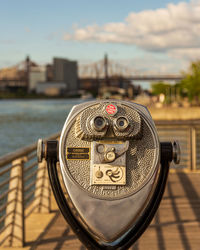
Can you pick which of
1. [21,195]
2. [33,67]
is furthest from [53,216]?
[33,67]

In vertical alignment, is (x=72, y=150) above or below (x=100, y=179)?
above

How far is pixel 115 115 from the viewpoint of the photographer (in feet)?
6.68

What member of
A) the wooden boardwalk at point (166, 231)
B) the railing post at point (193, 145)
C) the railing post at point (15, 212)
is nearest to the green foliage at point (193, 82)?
the railing post at point (193, 145)

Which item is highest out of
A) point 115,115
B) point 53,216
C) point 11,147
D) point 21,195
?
point 115,115

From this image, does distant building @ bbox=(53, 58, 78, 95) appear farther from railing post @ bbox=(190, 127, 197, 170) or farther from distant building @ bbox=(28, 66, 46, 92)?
railing post @ bbox=(190, 127, 197, 170)

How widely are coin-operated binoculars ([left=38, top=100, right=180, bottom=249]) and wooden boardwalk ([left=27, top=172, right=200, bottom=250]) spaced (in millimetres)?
1111

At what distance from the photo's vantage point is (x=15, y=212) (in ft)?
10.5

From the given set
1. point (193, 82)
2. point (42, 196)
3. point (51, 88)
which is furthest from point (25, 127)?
point (51, 88)

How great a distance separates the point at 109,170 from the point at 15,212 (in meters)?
1.46

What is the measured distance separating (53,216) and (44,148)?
2.00 meters

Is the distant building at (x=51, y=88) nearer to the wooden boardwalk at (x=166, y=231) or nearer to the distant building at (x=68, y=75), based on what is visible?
the distant building at (x=68, y=75)

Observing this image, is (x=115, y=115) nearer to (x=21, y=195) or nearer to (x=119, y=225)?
(x=119, y=225)

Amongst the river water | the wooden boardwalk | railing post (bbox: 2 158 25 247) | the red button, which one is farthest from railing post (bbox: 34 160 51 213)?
the river water

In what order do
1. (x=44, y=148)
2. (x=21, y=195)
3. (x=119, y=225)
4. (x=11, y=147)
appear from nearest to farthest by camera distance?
(x=119, y=225)
(x=44, y=148)
(x=21, y=195)
(x=11, y=147)
